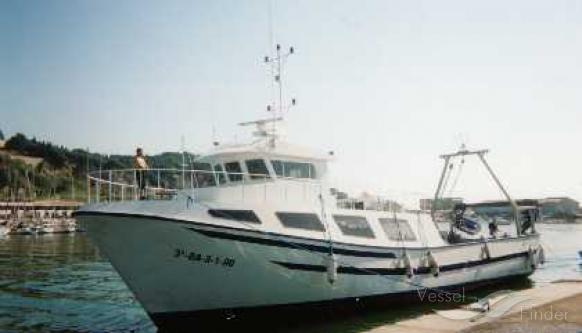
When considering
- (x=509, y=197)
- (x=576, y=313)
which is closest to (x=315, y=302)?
(x=576, y=313)

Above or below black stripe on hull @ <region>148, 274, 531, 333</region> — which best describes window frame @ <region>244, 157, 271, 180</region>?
above

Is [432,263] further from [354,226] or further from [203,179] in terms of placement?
[203,179]

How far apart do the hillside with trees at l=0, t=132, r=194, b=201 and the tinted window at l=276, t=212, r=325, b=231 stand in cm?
9711

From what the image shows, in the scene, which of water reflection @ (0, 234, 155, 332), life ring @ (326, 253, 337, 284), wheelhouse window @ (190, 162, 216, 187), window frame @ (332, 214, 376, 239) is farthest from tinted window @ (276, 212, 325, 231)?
water reflection @ (0, 234, 155, 332)

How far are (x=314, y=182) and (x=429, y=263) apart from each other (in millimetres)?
4904

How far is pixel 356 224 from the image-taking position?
49.5ft

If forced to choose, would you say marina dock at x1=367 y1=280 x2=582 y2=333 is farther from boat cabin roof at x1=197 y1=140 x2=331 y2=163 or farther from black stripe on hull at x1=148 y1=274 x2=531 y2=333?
boat cabin roof at x1=197 y1=140 x2=331 y2=163

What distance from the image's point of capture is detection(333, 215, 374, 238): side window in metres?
14.6

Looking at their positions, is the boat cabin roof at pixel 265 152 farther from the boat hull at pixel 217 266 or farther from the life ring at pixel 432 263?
the life ring at pixel 432 263

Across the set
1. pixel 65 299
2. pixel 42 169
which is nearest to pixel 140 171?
pixel 65 299

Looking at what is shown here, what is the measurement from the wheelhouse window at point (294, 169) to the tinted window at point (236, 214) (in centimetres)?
221

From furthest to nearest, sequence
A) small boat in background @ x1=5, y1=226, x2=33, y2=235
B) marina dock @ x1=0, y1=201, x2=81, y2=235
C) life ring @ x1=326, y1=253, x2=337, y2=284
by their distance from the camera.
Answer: marina dock @ x1=0, y1=201, x2=81, y2=235, small boat in background @ x1=5, y1=226, x2=33, y2=235, life ring @ x1=326, y1=253, x2=337, y2=284

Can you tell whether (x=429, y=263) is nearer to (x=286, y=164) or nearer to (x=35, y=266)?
(x=286, y=164)

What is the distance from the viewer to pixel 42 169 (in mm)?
140750
